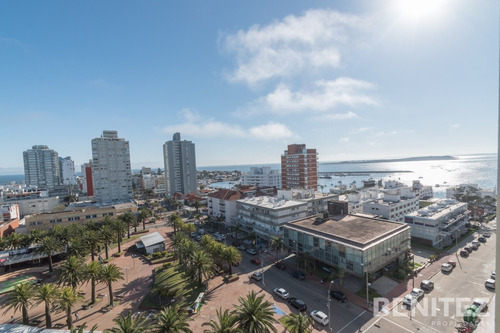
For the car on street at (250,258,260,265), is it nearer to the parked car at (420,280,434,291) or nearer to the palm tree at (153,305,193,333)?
the palm tree at (153,305,193,333)

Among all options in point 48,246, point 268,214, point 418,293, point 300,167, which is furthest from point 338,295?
point 300,167

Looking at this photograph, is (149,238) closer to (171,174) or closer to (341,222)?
→ (341,222)

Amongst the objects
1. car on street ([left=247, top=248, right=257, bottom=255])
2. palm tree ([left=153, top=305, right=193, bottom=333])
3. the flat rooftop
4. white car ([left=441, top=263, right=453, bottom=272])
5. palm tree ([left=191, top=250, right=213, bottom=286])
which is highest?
the flat rooftop

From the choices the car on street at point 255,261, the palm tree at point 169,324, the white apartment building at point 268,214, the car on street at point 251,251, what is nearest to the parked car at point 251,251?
the car on street at point 251,251

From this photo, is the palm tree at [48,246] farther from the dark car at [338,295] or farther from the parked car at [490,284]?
the parked car at [490,284]

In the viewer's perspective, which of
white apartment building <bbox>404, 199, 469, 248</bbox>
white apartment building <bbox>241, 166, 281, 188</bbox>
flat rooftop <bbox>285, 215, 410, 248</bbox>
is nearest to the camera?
flat rooftop <bbox>285, 215, 410, 248</bbox>

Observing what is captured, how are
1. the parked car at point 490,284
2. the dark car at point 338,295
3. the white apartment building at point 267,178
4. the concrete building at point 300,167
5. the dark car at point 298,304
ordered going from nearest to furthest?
the dark car at point 298,304
the dark car at point 338,295
the parked car at point 490,284
the concrete building at point 300,167
the white apartment building at point 267,178

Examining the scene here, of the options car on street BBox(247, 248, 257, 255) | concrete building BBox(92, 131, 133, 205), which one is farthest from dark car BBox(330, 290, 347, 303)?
concrete building BBox(92, 131, 133, 205)
